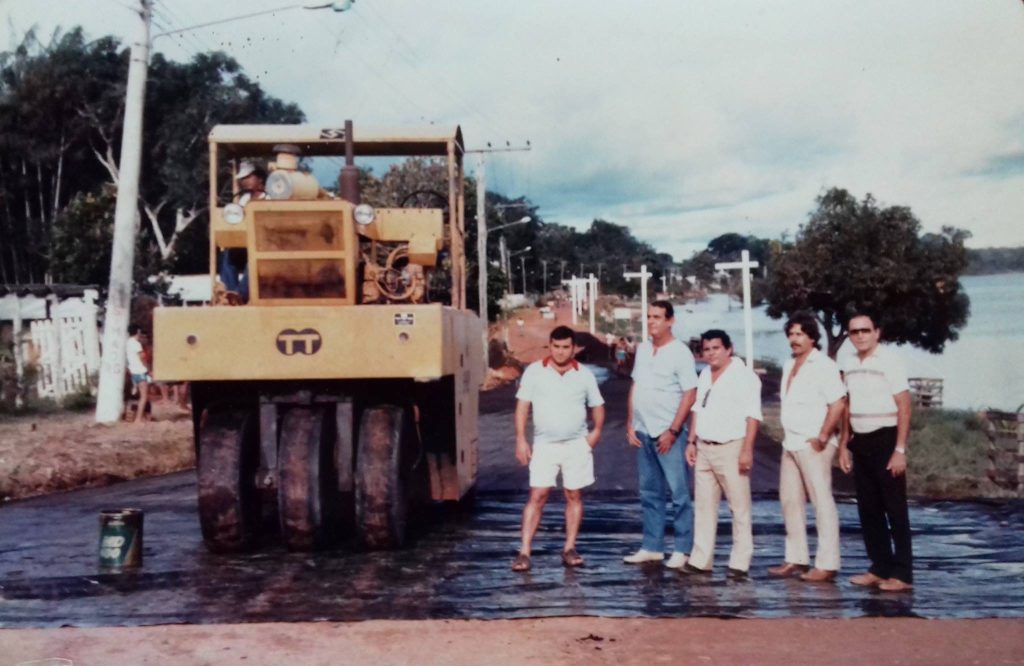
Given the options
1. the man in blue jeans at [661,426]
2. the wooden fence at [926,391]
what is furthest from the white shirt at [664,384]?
the wooden fence at [926,391]

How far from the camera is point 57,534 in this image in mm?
10148

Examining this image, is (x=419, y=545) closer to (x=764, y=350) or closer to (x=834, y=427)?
(x=834, y=427)

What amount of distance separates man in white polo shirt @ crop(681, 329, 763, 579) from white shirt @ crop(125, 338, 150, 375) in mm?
12550

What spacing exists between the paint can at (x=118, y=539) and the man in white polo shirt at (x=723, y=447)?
3716 mm

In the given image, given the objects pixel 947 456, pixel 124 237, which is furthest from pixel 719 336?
pixel 947 456

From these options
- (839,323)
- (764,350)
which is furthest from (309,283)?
(764,350)

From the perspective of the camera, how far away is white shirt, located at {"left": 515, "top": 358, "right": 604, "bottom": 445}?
8.32 meters

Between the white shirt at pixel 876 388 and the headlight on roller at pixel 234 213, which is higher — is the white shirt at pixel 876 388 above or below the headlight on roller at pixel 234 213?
below

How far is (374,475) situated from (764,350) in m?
53.4

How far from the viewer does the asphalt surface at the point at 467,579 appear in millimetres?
6957

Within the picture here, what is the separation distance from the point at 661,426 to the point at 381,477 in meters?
1.97

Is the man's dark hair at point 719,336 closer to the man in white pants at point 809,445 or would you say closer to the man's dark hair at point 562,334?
the man in white pants at point 809,445

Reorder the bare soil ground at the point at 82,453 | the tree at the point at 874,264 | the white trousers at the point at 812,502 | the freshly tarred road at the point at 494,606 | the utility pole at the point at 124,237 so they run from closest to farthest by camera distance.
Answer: the freshly tarred road at the point at 494,606 → the white trousers at the point at 812,502 → the bare soil ground at the point at 82,453 → the utility pole at the point at 124,237 → the tree at the point at 874,264

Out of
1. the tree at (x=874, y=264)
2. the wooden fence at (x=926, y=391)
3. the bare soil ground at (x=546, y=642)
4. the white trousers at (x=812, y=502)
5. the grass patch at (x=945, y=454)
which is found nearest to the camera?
the bare soil ground at (x=546, y=642)
